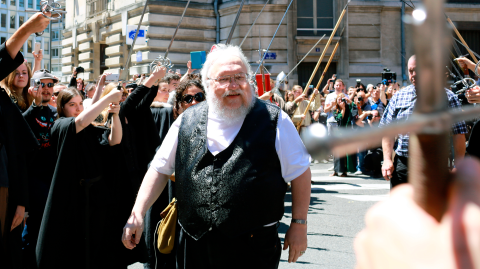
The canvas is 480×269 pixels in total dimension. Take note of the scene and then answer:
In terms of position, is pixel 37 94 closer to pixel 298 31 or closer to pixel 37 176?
pixel 37 176

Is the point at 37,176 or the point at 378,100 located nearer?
the point at 37,176

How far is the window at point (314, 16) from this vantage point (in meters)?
20.0

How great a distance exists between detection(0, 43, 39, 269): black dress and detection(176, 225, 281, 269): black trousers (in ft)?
5.41

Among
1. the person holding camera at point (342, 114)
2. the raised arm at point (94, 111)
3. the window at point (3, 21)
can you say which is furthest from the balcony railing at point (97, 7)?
the window at point (3, 21)

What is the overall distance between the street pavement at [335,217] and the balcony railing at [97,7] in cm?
1528

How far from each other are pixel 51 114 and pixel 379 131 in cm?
459

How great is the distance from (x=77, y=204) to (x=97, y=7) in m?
21.5

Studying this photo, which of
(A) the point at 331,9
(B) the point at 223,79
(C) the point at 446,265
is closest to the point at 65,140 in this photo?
(B) the point at 223,79

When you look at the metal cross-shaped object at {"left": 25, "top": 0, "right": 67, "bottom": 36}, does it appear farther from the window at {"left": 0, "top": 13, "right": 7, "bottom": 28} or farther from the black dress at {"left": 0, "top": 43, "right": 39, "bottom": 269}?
the window at {"left": 0, "top": 13, "right": 7, "bottom": 28}

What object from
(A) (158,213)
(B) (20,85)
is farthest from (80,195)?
(B) (20,85)

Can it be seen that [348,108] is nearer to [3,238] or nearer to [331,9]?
[3,238]

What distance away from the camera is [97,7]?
77.7 ft

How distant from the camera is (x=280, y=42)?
19.3 metres

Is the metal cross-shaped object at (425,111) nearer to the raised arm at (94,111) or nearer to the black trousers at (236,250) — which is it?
the black trousers at (236,250)
